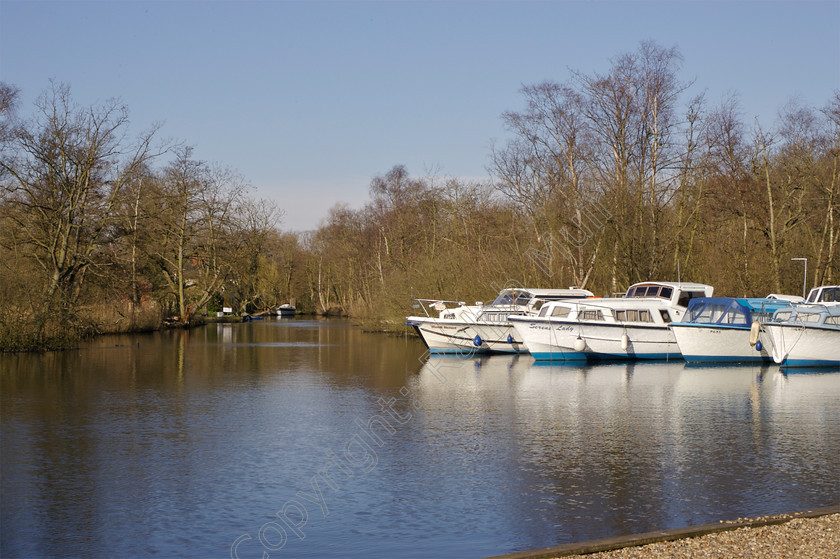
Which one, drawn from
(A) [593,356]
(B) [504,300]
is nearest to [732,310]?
(A) [593,356]

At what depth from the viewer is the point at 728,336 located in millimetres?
28172

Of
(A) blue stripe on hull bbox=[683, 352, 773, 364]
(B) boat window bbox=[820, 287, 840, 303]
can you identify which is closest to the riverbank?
(A) blue stripe on hull bbox=[683, 352, 773, 364]

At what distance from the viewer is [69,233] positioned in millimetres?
36906

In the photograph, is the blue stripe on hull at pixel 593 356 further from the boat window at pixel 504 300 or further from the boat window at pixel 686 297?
the boat window at pixel 504 300

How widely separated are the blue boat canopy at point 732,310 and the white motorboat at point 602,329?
45.9 inches

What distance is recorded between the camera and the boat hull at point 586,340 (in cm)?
2916

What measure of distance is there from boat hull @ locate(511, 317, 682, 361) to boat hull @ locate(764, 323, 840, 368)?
452 centimetres

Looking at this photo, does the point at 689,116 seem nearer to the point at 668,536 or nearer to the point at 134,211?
the point at 134,211

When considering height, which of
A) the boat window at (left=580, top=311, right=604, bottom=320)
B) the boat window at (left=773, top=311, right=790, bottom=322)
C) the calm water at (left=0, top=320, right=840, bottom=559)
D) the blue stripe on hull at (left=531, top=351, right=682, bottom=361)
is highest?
the boat window at (left=580, top=311, right=604, bottom=320)

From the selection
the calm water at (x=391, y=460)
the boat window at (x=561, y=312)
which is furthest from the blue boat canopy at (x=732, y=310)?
the calm water at (x=391, y=460)

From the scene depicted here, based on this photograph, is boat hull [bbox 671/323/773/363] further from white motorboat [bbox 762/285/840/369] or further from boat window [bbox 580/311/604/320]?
boat window [bbox 580/311/604/320]

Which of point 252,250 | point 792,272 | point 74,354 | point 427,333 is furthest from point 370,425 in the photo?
point 252,250

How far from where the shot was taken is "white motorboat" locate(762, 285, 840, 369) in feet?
84.9

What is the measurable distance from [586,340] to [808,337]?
275 inches
